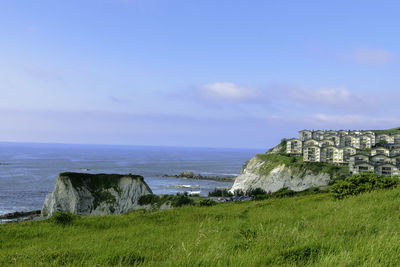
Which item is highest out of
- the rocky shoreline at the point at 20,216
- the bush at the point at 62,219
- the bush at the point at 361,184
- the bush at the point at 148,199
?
the bush at the point at 361,184

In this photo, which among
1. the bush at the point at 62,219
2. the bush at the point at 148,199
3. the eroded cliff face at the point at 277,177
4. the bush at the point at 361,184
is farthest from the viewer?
the eroded cliff face at the point at 277,177

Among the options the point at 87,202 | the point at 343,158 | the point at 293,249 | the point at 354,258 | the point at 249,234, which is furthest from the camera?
the point at 343,158

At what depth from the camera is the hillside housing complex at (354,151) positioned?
3088 inches

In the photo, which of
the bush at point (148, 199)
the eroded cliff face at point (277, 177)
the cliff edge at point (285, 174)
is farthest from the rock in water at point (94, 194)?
the eroded cliff face at point (277, 177)

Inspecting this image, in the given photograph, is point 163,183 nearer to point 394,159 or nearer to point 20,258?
point 394,159

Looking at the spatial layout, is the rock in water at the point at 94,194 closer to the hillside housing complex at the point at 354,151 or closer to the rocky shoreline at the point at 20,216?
the rocky shoreline at the point at 20,216

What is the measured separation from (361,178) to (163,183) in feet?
308

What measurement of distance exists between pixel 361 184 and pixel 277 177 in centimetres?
7686

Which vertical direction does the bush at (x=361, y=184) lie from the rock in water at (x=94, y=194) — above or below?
above

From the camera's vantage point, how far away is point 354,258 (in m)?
3.82

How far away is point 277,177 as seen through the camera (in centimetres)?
9219

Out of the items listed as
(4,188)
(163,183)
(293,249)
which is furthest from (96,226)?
(163,183)

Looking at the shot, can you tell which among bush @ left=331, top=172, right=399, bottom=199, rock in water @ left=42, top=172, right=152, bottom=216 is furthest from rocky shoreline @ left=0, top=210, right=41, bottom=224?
bush @ left=331, top=172, right=399, bottom=199

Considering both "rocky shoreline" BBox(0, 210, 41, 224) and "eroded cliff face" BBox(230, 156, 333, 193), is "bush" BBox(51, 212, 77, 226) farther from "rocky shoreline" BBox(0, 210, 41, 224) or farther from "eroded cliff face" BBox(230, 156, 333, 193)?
"eroded cliff face" BBox(230, 156, 333, 193)
